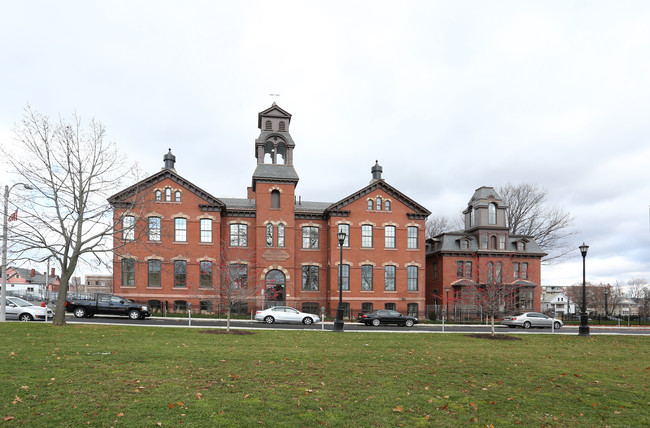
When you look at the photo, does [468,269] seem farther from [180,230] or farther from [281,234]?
[180,230]

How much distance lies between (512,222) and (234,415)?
187ft

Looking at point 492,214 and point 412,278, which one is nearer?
point 412,278

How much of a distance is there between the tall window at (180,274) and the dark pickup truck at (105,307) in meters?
8.07

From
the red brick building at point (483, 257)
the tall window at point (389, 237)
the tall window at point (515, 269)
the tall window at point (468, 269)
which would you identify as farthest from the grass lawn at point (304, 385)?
the tall window at point (515, 269)

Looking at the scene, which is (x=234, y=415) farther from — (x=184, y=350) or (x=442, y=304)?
(x=442, y=304)

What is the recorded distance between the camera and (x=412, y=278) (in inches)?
1699

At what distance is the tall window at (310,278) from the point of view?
41.9m

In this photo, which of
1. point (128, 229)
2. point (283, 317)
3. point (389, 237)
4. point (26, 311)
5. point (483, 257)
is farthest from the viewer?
point (483, 257)

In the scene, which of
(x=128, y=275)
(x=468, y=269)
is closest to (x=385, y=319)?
(x=468, y=269)

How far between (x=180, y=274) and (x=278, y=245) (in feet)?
29.2

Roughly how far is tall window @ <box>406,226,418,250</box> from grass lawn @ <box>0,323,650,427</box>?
26.8 meters

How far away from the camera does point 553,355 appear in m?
16.0

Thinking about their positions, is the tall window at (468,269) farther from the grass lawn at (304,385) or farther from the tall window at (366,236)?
the grass lawn at (304,385)

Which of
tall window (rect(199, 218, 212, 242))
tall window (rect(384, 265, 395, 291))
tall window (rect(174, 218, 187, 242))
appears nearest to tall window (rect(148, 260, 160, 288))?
tall window (rect(174, 218, 187, 242))
